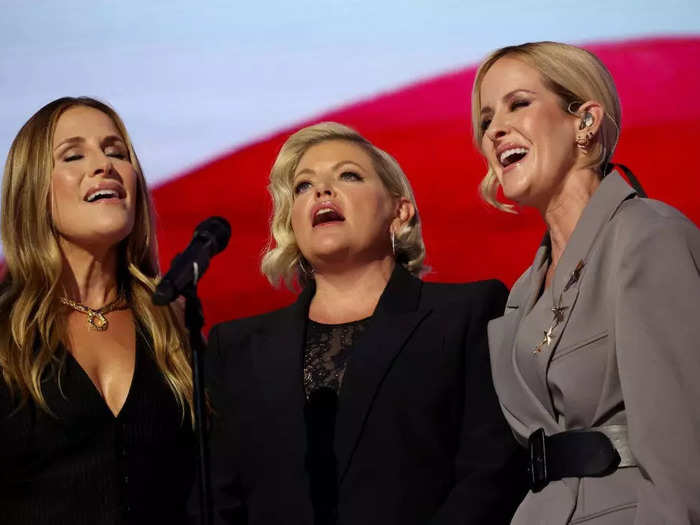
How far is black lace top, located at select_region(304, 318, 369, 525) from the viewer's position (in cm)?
290

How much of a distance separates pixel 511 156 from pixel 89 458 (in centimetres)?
130

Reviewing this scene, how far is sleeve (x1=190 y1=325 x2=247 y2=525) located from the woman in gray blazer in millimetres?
759

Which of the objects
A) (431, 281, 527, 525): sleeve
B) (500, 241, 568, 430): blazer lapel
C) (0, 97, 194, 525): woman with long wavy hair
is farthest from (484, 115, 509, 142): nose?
(0, 97, 194, 525): woman with long wavy hair

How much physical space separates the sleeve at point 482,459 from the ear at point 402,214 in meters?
0.44

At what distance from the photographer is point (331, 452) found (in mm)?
2939

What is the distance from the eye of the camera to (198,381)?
2.27 m

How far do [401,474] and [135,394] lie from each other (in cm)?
75

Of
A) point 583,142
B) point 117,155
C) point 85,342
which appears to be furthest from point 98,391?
point 583,142

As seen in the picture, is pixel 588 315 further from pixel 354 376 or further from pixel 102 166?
pixel 102 166

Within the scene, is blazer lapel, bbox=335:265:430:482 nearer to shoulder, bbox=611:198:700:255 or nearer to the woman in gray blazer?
the woman in gray blazer

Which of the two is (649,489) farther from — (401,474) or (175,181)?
(175,181)

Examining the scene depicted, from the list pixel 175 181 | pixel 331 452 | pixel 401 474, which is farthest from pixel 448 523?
pixel 175 181

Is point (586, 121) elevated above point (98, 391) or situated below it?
above

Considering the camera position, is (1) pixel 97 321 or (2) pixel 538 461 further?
(1) pixel 97 321
